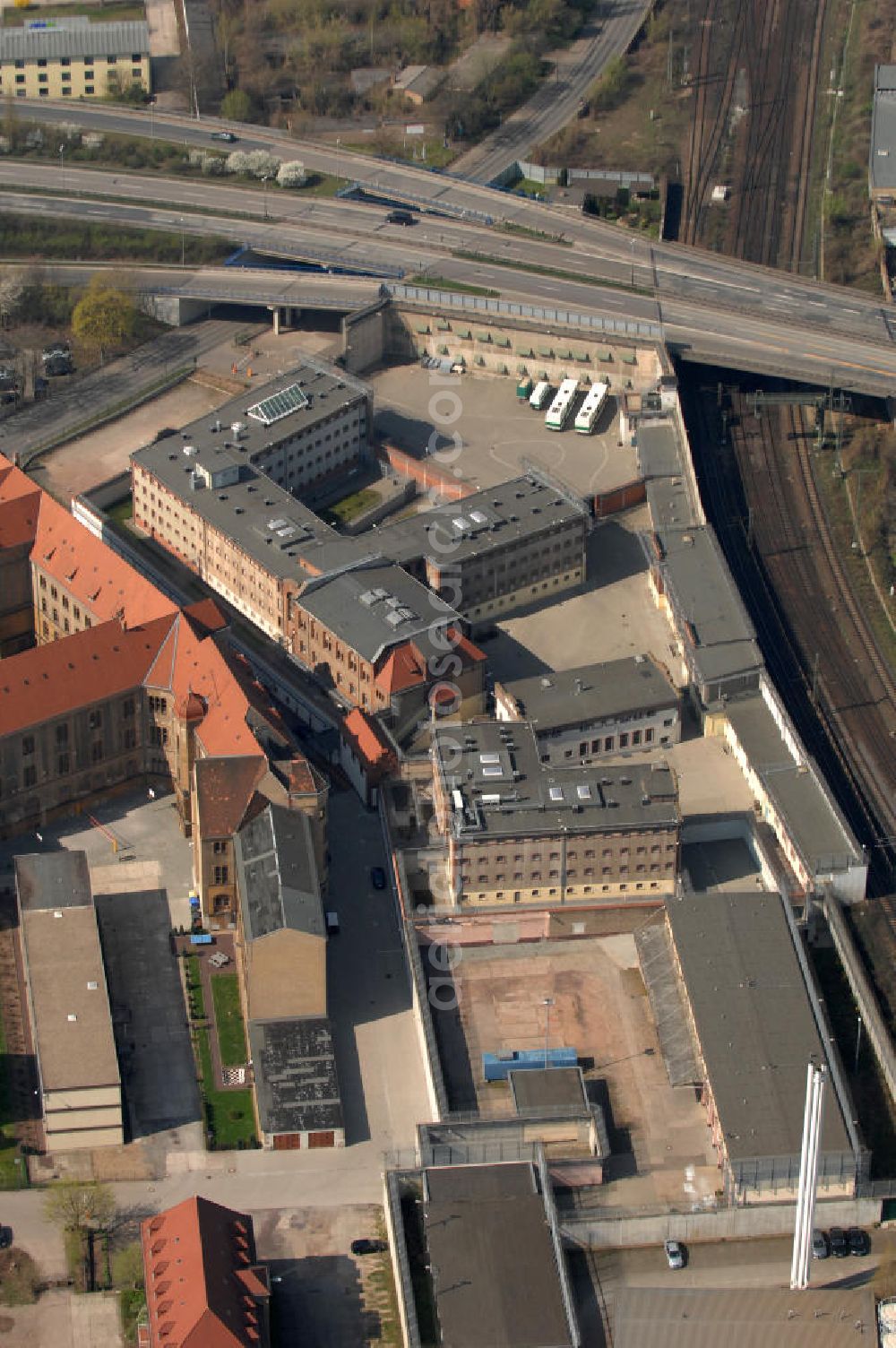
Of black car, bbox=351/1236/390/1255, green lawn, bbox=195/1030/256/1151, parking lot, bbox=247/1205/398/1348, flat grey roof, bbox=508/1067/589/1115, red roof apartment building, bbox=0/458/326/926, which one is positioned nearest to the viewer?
parking lot, bbox=247/1205/398/1348

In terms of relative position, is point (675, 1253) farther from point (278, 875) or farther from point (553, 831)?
point (278, 875)

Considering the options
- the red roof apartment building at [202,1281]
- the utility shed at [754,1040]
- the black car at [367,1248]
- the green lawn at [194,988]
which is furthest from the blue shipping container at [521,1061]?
the red roof apartment building at [202,1281]

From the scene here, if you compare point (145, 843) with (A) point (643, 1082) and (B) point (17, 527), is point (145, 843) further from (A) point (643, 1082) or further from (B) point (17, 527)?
(A) point (643, 1082)

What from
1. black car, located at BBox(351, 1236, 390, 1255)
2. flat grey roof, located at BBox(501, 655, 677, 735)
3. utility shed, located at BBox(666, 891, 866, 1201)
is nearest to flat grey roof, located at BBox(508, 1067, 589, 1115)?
utility shed, located at BBox(666, 891, 866, 1201)

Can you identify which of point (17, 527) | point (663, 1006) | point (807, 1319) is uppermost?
point (17, 527)

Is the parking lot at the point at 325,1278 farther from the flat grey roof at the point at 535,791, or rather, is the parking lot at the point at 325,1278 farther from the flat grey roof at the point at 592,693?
the flat grey roof at the point at 592,693

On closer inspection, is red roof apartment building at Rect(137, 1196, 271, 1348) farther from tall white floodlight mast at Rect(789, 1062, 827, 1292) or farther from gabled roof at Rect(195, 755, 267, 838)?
tall white floodlight mast at Rect(789, 1062, 827, 1292)

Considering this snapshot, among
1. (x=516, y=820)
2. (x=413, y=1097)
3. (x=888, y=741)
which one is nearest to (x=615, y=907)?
(x=516, y=820)

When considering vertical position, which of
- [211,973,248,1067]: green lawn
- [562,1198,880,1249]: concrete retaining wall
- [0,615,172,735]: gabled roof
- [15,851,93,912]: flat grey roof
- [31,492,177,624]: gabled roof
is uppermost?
[31,492,177,624]: gabled roof
